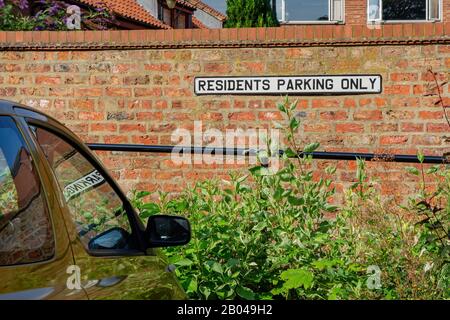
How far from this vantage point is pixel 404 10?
66.8ft

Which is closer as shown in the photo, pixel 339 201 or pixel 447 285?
pixel 447 285

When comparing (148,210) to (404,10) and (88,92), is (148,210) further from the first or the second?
(404,10)

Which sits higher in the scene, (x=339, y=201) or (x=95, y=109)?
(x=95, y=109)

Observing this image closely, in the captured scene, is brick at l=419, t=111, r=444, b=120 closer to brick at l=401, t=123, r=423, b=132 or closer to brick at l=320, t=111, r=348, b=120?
brick at l=401, t=123, r=423, b=132

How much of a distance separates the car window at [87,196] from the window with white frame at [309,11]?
16.9 metres

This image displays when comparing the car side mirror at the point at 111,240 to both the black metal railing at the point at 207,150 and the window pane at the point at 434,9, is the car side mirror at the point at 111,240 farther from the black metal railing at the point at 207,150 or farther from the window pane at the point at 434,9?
the window pane at the point at 434,9

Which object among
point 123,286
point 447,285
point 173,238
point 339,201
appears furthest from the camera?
point 339,201

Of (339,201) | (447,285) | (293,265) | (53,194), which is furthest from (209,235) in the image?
(339,201)

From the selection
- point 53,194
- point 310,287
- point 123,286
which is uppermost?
point 53,194

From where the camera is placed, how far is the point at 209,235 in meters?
5.16

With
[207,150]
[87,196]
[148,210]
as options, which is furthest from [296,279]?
[207,150]

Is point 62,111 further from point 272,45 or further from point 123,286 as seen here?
point 123,286

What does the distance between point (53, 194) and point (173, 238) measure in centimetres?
101

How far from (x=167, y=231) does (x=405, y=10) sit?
1773 centimetres
